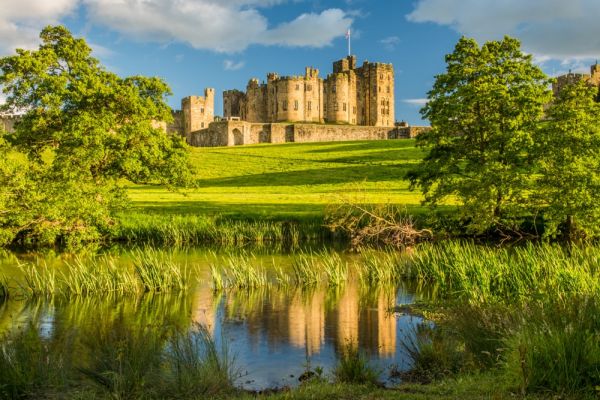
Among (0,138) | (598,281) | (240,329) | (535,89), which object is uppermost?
(535,89)

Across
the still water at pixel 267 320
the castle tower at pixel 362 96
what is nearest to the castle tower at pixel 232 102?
the castle tower at pixel 362 96

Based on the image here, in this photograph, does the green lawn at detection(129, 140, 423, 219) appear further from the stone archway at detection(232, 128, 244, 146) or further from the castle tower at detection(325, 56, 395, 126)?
the castle tower at detection(325, 56, 395, 126)

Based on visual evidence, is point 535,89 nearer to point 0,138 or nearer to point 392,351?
point 392,351

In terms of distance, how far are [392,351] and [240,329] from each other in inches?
143

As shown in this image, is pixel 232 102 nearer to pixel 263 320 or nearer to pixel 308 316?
pixel 308 316

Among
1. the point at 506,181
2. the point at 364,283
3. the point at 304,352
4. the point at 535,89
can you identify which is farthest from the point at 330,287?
the point at 535,89

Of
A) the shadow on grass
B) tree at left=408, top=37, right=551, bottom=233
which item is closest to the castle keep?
the shadow on grass

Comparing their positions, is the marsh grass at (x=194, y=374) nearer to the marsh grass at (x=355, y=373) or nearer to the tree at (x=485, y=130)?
the marsh grass at (x=355, y=373)

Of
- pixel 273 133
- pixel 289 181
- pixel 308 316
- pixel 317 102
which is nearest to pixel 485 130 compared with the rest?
pixel 308 316

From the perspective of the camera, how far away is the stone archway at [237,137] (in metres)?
90.7

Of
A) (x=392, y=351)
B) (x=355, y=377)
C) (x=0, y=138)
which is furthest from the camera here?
(x=0, y=138)

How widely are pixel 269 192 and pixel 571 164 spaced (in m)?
27.9

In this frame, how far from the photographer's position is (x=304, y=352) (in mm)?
12133

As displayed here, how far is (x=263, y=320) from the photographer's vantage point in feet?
48.4
